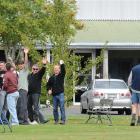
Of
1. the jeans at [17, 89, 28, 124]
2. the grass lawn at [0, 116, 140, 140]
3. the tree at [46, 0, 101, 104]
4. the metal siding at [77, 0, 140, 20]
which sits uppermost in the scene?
the metal siding at [77, 0, 140, 20]

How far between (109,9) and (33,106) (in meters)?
22.5

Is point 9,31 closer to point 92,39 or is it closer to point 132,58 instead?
point 92,39

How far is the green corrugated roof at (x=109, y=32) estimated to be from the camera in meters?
43.0

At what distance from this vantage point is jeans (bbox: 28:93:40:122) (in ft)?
74.0

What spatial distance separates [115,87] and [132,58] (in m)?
14.4

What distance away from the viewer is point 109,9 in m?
44.6

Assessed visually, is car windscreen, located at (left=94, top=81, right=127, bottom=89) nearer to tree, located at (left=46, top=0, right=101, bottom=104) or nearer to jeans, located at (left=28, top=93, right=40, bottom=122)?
tree, located at (left=46, top=0, right=101, bottom=104)

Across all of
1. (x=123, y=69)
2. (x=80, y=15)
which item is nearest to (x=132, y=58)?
(x=123, y=69)

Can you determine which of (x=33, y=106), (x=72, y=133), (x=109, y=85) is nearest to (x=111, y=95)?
(x=109, y=85)

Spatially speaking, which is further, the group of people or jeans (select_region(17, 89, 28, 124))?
jeans (select_region(17, 89, 28, 124))

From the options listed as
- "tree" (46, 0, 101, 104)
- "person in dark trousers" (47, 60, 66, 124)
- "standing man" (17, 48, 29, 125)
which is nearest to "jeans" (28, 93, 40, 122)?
"standing man" (17, 48, 29, 125)

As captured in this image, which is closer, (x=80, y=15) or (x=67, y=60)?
(x=67, y=60)

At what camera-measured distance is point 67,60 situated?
1038 inches

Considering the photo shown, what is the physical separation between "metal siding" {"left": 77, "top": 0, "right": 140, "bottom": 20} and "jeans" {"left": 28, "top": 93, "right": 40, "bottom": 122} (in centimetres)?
2194
